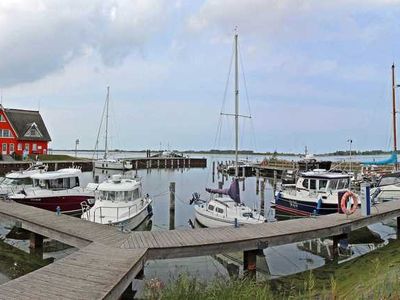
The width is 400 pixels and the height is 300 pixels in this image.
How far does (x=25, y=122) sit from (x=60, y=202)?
45043 mm

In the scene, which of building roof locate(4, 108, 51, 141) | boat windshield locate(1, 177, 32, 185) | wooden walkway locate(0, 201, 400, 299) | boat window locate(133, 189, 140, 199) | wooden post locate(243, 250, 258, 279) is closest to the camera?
wooden walkway locate(0, 201, 400, 299)

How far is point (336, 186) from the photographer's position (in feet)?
72.4

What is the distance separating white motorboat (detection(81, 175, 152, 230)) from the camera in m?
17.2

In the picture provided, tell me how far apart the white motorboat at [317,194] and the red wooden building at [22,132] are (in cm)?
4842

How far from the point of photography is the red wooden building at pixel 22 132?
57781 mm

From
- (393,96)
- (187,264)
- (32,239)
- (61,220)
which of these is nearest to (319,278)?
(187,264)

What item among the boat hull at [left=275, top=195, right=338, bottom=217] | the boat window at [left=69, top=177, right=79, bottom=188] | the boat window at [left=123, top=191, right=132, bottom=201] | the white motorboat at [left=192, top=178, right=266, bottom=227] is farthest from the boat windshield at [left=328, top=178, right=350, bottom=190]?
the boat window at [left=69, top=177, right=79, bottom=188]

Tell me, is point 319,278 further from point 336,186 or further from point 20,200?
point 20,200

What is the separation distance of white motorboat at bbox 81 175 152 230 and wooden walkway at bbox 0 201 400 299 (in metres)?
2.34

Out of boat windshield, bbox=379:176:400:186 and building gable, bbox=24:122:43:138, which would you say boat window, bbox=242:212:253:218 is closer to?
boat windshield, bbox=379:176:400:186

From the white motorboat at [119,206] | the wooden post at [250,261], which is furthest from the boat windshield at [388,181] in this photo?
the wooden post at [250,261]

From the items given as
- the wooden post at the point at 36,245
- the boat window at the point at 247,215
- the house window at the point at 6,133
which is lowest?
the wooden post at the point at 36,245

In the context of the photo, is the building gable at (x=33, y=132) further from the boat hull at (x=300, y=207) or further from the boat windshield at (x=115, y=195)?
the boat hull at (x=300, y=207)

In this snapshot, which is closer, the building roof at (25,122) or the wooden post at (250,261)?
the wooden post at (250,261)
